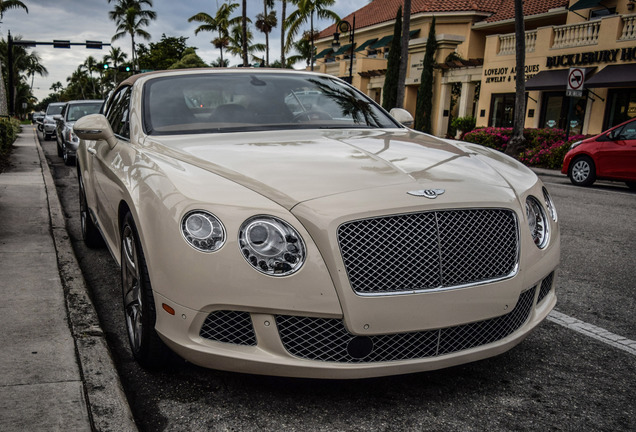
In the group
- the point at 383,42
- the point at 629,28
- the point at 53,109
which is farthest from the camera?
the point at 383,42

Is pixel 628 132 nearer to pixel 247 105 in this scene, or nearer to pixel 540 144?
pixel 540 144

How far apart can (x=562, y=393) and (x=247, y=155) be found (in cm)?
191

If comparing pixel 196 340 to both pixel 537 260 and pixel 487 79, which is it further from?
pixel 487 79

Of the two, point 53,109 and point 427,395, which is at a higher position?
point 53,109

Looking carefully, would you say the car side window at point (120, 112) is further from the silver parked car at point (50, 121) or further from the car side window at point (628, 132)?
the silver parked car at point (50, 121)

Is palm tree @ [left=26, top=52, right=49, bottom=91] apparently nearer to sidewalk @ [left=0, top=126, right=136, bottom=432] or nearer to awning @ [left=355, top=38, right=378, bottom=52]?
awning @ [left=355, top=38, right=378, bottom=52]

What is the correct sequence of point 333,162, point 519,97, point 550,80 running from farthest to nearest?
point 550,80 → point 519,97 → point 333,162

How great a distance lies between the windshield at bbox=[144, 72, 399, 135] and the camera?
3.79 meters

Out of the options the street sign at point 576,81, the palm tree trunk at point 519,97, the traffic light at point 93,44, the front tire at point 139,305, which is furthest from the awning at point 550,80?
the traffic light at point 93,44

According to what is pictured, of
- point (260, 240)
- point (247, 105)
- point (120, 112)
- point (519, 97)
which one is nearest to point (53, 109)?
point (519, 97)

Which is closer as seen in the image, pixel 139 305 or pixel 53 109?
pixel 139 305

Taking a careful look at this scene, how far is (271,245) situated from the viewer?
239 centimetres

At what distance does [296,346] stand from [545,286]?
4.69 ft

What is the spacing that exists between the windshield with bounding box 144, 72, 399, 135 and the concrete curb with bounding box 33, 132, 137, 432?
3.90 feet
